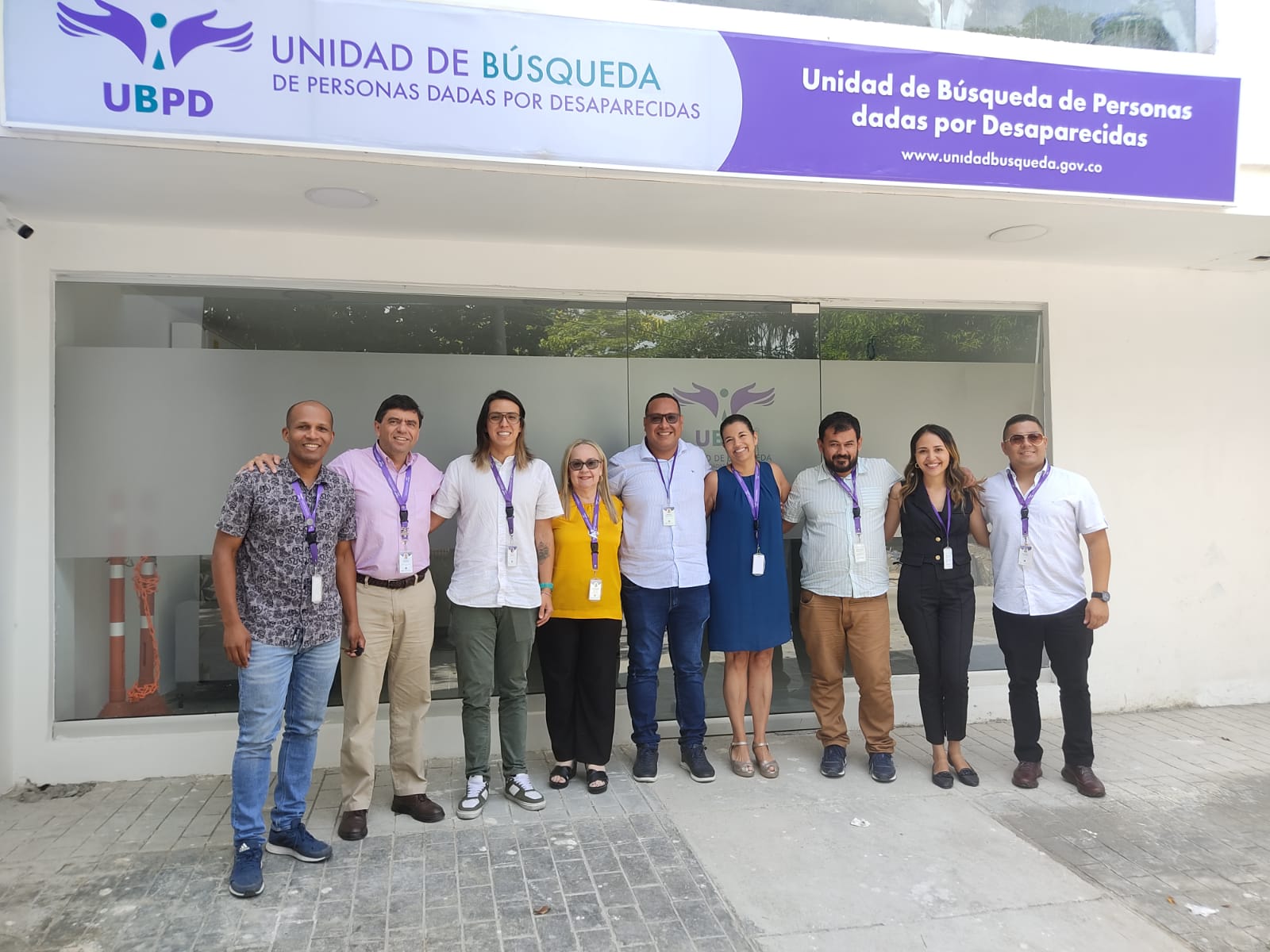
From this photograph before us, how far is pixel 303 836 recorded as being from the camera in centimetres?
353

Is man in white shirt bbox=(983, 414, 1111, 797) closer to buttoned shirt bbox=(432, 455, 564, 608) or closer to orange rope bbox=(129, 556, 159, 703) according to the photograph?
buttoned shirt bbox=(432, 455, 564, 608)

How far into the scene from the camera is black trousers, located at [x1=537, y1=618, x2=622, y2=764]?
4.25m

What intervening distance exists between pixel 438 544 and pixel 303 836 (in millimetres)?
1749

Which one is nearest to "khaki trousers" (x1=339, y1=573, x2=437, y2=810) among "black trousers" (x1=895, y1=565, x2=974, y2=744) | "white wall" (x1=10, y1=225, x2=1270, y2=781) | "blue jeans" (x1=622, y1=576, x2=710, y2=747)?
"blue jeans" (x1=622, y1=576, x2=710, y2=747)

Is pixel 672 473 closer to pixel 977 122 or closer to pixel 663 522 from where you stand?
pixel 663 522

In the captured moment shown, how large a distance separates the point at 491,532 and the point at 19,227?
2918 mm

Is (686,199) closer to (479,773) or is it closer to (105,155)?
(105,155)

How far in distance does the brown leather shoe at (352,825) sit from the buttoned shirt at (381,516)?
42.1 inches

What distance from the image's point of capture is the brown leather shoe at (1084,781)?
4262 millimetres

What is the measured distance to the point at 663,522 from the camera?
4.38m

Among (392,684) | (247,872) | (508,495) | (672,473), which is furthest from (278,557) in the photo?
(672,473)

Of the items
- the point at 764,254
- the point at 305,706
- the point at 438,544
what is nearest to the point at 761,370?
the point at 764,254

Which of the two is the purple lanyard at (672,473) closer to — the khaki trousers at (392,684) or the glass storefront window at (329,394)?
the glass storefront window at (329,394)

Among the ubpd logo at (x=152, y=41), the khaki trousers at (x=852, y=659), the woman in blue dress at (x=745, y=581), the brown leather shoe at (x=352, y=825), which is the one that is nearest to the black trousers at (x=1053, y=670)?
the khaki trousers at (x=852, y=659)
